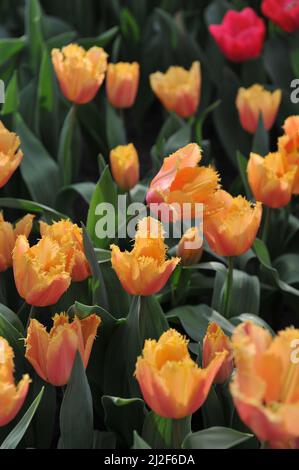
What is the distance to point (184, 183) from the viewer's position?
133cm

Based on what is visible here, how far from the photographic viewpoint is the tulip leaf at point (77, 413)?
3.79 feet

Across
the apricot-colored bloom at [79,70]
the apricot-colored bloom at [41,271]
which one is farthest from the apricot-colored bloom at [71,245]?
the apricot-colored bloom at [79,70]

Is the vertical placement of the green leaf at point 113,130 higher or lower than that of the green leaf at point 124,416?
lower

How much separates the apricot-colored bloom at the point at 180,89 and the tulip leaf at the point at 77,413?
93 cm

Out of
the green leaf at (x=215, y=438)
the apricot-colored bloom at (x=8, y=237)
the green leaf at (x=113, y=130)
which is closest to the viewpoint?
the green leaf at (x=215, y=438)

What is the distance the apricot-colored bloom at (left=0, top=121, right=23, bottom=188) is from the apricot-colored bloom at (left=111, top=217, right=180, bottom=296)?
29 centimetres

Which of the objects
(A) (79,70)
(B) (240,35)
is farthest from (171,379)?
(B) (240,35)

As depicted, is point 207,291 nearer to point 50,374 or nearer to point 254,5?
point 50,374

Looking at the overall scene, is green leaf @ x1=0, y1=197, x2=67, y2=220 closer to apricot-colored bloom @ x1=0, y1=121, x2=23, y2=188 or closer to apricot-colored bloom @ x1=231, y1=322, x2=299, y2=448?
apricot-colored bloom @ x1=0, y1=121, x2=23, y2=188

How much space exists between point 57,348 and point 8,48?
121 centimetres

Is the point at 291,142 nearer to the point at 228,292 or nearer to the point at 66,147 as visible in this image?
the point at 228,292

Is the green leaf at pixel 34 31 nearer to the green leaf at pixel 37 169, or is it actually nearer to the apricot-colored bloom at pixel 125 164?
the green leaf at pixel 37 169
